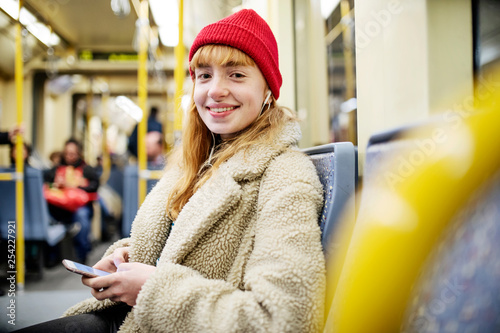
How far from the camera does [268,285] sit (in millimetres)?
667

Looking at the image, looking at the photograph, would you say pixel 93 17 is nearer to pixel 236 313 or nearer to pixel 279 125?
pixel 279 125

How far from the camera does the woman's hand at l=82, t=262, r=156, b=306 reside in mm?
811

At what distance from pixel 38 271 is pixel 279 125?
3185mm

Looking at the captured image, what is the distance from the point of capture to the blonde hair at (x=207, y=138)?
0.94 m

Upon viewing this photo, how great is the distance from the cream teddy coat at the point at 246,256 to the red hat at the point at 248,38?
0.19m

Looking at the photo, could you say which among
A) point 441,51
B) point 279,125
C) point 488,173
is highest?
point 441,51

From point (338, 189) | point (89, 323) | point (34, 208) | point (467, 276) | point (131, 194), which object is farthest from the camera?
point (131, 194)

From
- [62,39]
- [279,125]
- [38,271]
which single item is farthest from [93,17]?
[279,125]

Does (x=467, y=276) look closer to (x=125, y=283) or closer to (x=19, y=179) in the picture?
(x=125, y=283)

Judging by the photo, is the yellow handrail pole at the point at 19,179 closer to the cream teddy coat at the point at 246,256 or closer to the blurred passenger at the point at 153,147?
the blurred passenger at the point at 153,147

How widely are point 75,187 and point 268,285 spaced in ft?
13.5

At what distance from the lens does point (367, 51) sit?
0.93 meters

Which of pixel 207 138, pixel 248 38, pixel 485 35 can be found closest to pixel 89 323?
pixel 207 138

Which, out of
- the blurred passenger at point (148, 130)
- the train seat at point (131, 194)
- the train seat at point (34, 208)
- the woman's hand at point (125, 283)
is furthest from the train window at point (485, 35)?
the blurred passenger at point (148, 130)
